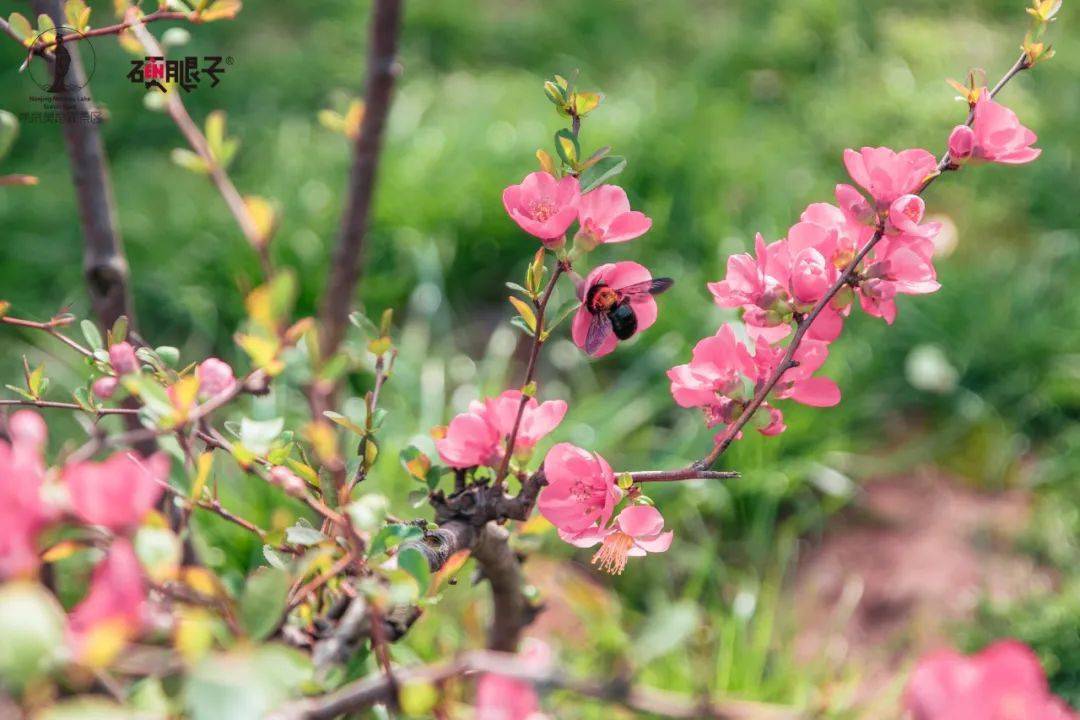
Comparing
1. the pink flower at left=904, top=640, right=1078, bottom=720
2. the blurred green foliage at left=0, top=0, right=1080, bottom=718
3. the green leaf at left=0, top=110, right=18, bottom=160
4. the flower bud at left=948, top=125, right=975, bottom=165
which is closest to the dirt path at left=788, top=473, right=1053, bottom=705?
the blurred green foliage at left=0, top=0, right=1080, bottom=718

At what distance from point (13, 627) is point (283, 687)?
11 centimetres

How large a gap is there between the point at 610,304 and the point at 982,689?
0.32m

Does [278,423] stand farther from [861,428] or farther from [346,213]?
[861,428]

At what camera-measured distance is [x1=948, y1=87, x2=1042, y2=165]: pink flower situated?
2.06 ft

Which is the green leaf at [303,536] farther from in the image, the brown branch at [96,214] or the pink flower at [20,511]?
the brown branch at [96,214]

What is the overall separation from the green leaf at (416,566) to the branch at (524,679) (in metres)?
0.05

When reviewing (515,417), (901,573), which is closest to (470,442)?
(515,417)

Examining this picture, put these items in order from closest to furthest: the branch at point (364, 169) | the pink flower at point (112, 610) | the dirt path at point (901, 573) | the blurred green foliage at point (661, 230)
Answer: the pink flower at point (112, 610), the branch at point (364, 169), the dirt path at point (901, 573), the blurred green foliage at point (661, 230)

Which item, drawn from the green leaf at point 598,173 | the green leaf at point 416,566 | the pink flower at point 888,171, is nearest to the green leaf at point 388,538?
the green leaf at point 416,566

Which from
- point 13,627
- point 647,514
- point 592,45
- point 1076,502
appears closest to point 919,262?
point 647,514

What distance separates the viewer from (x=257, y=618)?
0.44m

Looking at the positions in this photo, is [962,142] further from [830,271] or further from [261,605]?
[261,605]

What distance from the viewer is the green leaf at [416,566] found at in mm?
536

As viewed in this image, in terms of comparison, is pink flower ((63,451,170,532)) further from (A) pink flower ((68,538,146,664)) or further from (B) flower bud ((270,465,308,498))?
(B) flower bud ((270,465,308,498))
